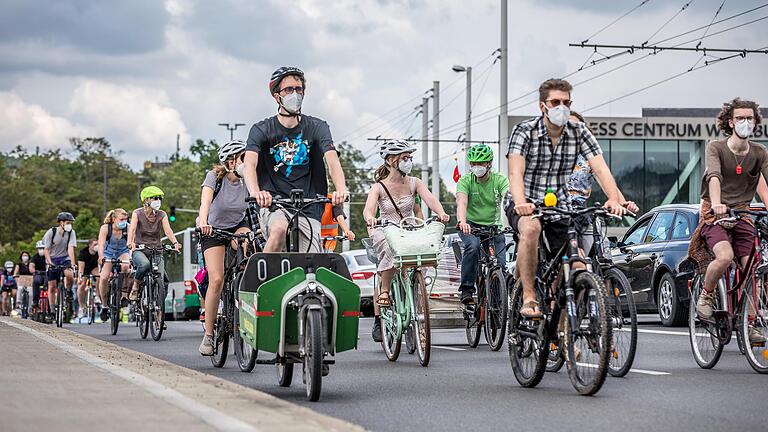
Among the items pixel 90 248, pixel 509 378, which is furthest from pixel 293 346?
pixel 90 248

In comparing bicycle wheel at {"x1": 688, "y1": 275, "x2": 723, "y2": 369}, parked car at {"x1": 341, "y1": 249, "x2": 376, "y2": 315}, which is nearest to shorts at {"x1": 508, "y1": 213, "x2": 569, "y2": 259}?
bicycle wheel at {"x1": 688, "y1": 275, "x2": 723, "y2": 369}

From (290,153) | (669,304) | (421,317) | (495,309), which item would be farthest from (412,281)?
(669,304)

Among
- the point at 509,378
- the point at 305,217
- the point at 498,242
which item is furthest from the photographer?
the point at 498,242

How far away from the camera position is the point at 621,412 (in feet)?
25.6

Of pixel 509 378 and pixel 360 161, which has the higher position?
pixel 360 161

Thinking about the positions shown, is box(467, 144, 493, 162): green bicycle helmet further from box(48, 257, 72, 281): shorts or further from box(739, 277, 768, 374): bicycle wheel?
box(48, 257, 72, 281): shorts

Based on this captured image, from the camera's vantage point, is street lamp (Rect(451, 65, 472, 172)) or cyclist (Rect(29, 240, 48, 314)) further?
street lamp (Rect(451, 65, 472, 172))

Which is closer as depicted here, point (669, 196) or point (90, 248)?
point (90, 248)

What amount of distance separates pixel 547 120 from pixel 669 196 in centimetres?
5588

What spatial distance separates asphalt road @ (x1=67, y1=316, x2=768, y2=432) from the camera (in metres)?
7.46

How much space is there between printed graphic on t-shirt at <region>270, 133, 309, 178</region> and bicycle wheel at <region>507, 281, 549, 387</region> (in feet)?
5.84

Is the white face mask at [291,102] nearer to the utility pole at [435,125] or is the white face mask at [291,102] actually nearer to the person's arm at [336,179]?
the person's arm at [336,179]

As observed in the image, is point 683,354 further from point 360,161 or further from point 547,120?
point 360,161

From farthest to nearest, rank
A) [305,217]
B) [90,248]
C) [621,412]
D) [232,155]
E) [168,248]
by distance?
1. [90,248]
2. [168,248]
3. [232,155]
4. [305,217]
5. [621,412]
